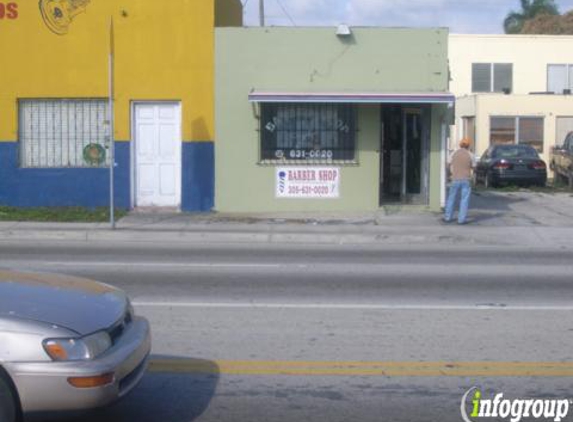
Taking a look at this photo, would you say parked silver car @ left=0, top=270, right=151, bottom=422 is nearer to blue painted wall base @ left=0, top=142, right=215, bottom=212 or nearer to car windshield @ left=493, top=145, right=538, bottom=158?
blue painted wall base @ left=0, top=142, right=215, bottom=212

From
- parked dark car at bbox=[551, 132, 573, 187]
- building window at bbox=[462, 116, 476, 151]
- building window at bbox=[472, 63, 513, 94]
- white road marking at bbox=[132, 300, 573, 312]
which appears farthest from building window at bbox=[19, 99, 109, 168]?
building window at bbox=[472, 63, 513, 94]

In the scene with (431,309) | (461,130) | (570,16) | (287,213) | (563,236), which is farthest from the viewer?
(570,16)

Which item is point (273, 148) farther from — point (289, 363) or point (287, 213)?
point (289, 363)

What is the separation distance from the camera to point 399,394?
22.8 ft

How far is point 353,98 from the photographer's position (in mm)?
20219

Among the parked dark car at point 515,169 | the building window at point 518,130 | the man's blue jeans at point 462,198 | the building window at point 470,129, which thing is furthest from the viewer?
the building window at point 470,129

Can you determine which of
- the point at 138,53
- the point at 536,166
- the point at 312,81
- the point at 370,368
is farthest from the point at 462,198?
the point at 536,166

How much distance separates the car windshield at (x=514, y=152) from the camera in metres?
32.1

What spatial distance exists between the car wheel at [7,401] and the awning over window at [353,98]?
601 inches

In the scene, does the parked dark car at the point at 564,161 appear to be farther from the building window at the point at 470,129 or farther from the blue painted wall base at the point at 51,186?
the blue painted wall base at the point at 51,186

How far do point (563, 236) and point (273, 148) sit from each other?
6552 mm

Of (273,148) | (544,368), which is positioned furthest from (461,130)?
(544,368)

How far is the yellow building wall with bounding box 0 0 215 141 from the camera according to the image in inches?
838

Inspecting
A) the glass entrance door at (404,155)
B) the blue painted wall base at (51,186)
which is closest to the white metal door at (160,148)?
the blue painted wall base at (51,186)
